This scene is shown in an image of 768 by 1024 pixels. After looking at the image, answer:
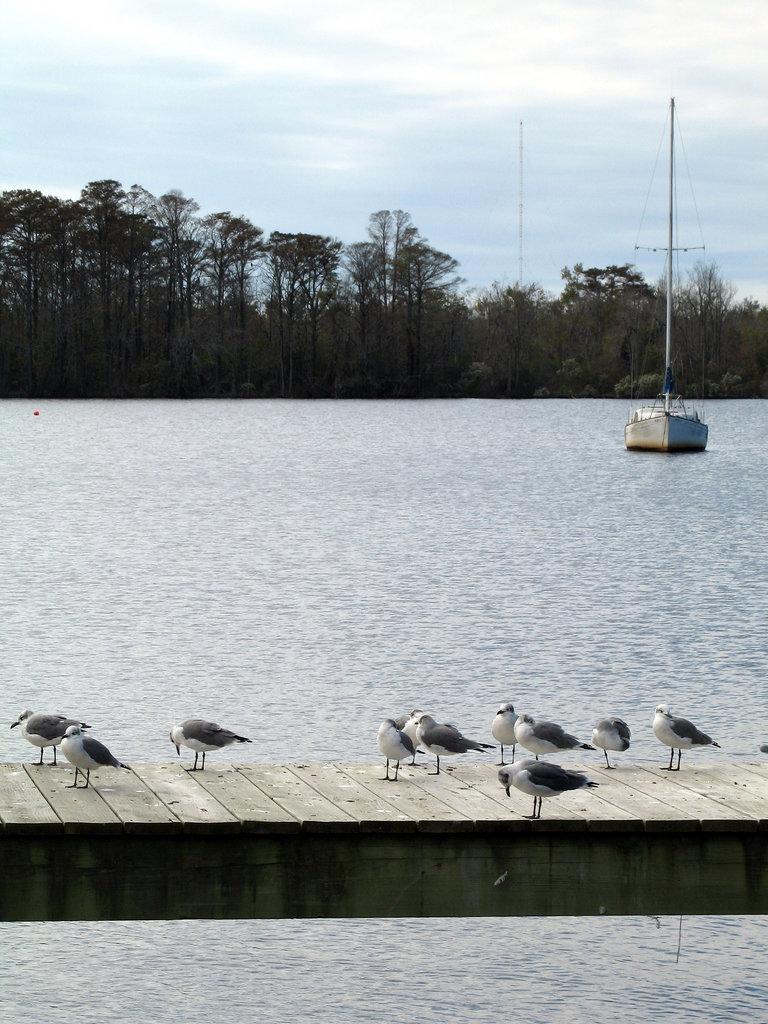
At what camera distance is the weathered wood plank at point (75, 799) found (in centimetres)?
652

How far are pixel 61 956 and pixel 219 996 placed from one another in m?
1.19

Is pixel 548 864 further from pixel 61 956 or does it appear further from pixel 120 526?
pixel 120 526

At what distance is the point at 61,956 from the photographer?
27.9ft

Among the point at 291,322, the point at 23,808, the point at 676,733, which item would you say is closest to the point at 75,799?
the point at 23,808

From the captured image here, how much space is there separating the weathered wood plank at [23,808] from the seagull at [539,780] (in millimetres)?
2316

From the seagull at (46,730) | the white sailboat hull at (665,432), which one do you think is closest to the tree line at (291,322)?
the white sailboat hull at (665,432)

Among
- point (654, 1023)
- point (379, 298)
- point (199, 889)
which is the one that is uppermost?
point (379, 298)

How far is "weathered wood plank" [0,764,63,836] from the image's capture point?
652cm

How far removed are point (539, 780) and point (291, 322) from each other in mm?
111679

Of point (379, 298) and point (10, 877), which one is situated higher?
point (379, 298)

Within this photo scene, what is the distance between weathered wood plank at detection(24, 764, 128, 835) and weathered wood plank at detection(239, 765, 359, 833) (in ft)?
2.74

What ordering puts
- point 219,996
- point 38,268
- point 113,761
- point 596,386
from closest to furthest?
point 113,761 < point 219,996 < point 38,268 < point 596,386

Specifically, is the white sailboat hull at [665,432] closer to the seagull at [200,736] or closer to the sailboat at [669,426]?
the sailboat at [669,426]

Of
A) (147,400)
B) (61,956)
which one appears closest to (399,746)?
(61,956)
